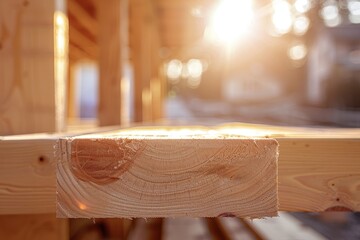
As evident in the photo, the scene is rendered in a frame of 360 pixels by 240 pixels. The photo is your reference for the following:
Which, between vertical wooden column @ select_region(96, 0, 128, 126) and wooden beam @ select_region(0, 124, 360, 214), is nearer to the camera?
wooden beam @ select_region(0, 124, 360, 214)

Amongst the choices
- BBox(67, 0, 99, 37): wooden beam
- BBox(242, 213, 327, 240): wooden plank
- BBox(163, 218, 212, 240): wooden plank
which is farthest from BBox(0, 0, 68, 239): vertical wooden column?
BBox(67, 0, 99, 37): wooden beam

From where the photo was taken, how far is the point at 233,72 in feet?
118

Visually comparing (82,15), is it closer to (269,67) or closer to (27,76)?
(27,76)

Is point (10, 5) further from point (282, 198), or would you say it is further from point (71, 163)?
point (282, 198)

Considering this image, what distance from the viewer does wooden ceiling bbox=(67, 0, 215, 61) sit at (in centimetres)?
483

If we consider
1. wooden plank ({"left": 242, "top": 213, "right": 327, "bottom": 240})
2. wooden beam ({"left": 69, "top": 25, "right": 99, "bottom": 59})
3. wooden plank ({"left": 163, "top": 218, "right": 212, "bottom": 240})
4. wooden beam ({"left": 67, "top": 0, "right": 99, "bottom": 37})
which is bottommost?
wooden plank ({"left": 242, "top": 213, "right": 327, "bottom": 240})

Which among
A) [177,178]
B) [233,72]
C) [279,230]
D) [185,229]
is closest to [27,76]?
[177,178]

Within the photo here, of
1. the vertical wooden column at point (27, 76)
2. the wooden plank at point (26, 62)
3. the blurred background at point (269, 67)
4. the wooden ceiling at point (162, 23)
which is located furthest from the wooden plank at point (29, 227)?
the blurred background at point (269, 67)

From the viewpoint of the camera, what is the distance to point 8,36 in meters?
1.51

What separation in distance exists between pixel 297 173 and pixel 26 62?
110 cm

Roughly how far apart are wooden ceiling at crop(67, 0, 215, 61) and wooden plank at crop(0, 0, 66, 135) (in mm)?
2251

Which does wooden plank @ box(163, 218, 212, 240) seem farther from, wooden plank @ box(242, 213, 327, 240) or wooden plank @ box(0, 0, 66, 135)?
wooden plank @ box(0, 0, 66, 135)

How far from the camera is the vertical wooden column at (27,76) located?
1504 millimetres

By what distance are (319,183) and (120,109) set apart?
1800mm
